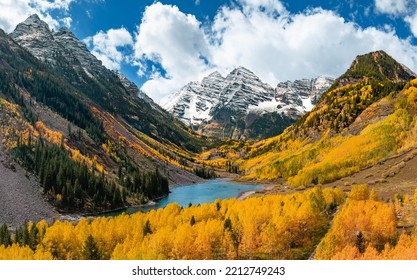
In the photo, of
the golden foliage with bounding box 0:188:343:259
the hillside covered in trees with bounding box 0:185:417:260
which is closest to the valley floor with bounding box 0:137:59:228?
the hillside covered in trees with bounding box 0:185:417:260

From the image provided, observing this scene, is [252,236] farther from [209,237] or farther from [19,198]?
[19,198]

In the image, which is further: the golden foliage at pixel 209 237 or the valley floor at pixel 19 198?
the valley floor at pixel 19 198

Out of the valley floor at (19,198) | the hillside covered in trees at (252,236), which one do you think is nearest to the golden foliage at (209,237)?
the hillside covered in trees at (252,236)

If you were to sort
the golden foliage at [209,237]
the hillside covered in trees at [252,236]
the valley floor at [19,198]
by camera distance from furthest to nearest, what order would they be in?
the valley floor at [19,198], the golden foliage at [209,237], the hillside covered in trees at [252,236]

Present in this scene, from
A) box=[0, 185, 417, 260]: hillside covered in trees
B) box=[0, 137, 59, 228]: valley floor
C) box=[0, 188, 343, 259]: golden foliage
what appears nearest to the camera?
box=[0, 185, 417, 260]: hillside covered in trees

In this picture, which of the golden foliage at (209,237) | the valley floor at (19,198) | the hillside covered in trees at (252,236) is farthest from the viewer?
the valley floor at (19,198)

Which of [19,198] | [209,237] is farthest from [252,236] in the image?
[19,198]

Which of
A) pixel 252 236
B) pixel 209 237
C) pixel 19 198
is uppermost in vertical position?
pixel 19 198

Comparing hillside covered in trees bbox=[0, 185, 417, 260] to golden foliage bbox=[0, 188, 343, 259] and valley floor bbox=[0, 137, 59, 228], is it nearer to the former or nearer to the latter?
golden foliage bbox=[0, 188, 343, 259]

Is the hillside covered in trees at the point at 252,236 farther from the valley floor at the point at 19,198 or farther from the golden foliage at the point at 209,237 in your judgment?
the valley floor at the point at 19,198

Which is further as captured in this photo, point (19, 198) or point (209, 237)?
point (19, 198)

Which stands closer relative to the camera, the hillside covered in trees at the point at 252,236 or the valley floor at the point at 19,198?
the hillside covered in trees at the point at 252,236
